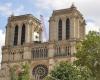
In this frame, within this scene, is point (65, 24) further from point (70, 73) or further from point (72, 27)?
point (70, 73)

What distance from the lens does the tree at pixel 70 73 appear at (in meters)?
47.8

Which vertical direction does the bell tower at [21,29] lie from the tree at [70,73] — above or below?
above

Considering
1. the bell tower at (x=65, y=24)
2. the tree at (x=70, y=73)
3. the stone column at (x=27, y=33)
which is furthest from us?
the stone column at (x=27, y=33)

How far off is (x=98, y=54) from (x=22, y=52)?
50.3m

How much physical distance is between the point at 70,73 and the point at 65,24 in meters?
48.0

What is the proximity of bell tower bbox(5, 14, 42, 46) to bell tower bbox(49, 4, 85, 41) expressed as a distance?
5746mm

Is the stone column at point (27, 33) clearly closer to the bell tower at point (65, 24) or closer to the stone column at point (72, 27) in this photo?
the bell tower at point (65, 24)

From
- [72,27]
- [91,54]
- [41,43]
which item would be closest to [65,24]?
[72,27]

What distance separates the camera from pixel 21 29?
331 feet

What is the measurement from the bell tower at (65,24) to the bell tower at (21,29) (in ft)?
18.9

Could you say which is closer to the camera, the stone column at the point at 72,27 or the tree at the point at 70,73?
the tree at the point at 70,73

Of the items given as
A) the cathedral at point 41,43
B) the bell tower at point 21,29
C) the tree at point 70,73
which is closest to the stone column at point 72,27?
the cathedral at point 41,43

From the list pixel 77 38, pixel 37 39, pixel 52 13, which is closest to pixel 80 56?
pixel 77 38

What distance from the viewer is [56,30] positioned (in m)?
95.8
